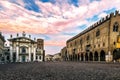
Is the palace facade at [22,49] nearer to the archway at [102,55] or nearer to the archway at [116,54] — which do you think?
the archway at [102,55]

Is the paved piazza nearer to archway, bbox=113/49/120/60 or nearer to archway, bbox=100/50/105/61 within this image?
archway, bbox=113/49/120/60

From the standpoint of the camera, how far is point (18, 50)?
239 ft

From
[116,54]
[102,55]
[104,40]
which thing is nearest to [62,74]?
[116,54]

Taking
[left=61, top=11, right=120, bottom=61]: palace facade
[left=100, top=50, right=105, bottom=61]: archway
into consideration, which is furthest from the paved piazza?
[left=100, top=50, right=105, bottom=61]: archway

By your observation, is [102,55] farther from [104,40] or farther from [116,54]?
[116,54]

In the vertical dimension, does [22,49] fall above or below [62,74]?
above

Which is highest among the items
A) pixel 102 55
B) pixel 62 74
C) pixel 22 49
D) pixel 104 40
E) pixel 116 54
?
pixel 104 40

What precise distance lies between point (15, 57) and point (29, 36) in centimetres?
1027

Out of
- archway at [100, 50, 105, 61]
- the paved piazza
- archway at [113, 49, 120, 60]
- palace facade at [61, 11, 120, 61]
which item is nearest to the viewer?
the paved piazza

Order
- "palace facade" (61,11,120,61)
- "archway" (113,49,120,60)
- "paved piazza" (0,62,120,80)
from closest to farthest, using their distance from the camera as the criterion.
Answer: "paved piazza" (0,62,120,80), "archway" (113,49,120,60), "palace facade" (61,11,120,61)

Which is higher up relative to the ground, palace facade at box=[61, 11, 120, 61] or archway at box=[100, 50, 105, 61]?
palace facade at box=[61, 11, 120, 61]

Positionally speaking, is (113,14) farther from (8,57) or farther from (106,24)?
(8,57)

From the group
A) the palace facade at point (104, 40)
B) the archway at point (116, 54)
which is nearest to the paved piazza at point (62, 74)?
the palace facade at point (104, 40)

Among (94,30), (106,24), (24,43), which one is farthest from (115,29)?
(24,43)
